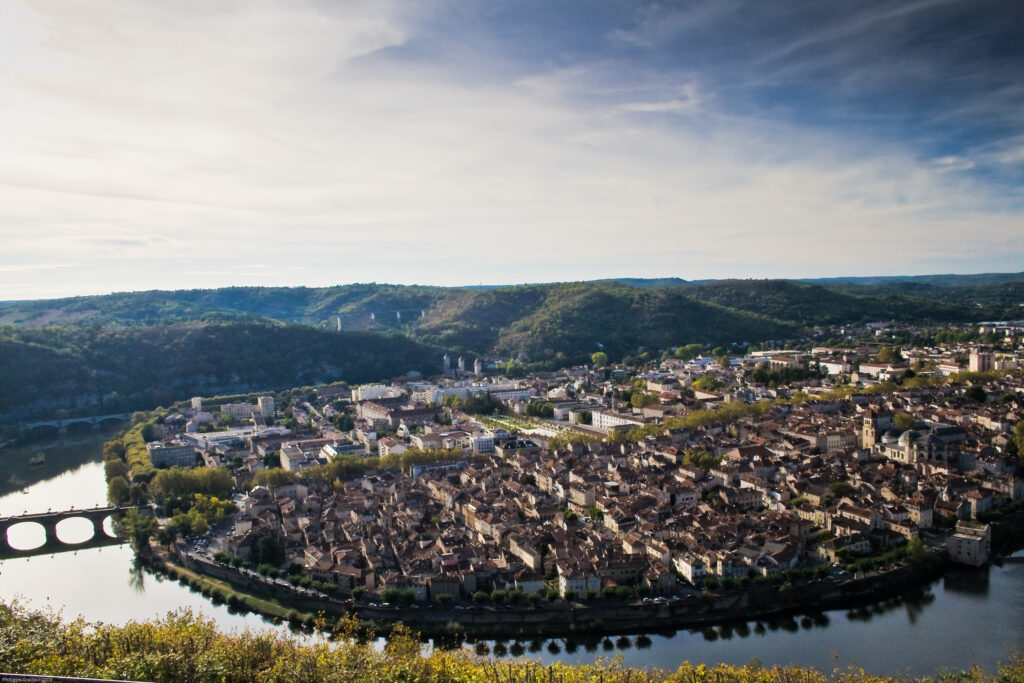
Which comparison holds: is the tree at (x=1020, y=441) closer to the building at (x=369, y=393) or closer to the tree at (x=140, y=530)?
the tree at (x=140, y=530)

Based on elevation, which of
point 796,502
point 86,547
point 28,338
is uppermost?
point 28,338

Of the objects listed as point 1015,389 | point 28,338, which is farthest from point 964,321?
point 28,338

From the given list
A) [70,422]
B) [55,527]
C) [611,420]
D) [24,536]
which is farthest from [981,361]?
[70,422]

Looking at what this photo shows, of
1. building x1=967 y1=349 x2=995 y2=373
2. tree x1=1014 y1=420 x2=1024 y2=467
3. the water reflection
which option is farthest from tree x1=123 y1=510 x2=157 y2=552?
building x1=967 y1=349 x2=995 y2=373

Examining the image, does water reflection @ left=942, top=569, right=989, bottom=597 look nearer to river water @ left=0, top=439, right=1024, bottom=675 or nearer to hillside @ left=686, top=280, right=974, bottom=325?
river water @ left=0, top=439, right=1024, bottom=675

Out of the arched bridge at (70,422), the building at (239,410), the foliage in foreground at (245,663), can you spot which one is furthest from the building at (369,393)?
the foliage in foreground at (245,663)

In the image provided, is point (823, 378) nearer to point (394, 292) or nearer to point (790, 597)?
point (790, 597)

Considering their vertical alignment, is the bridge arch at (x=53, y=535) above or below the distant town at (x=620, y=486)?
below
